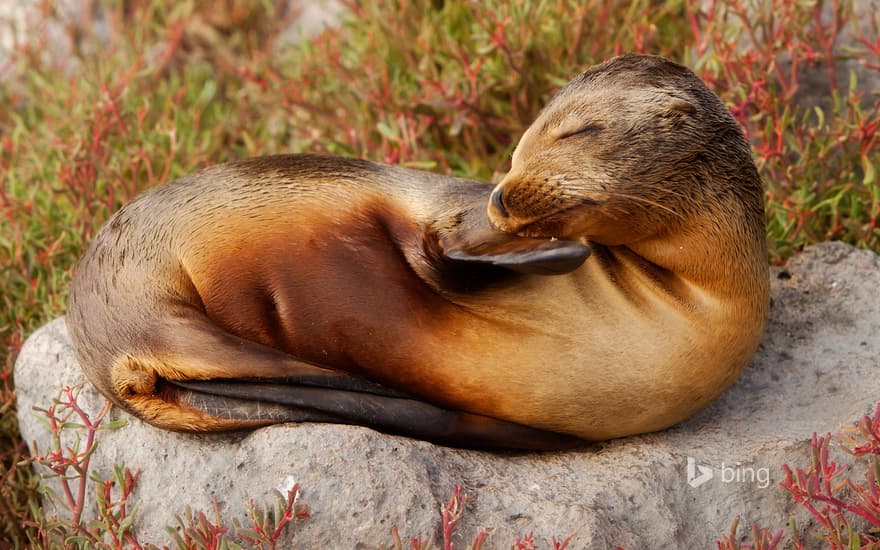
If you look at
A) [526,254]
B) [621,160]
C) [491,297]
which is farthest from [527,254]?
[621,160]

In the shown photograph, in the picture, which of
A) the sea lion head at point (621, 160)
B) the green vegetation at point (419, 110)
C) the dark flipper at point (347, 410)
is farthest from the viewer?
the green vegetation at point (419, 110)

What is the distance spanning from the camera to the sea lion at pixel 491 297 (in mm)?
3289

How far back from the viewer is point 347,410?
336 centimetres

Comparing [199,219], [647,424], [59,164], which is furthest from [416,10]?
[647,424]

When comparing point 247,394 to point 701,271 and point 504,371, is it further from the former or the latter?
point 701,271

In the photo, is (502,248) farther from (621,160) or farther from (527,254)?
(621,160)

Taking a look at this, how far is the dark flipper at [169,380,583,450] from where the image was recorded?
3.35m

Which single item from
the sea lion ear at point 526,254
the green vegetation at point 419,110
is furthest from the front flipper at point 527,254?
the green vegetation at point 419,110

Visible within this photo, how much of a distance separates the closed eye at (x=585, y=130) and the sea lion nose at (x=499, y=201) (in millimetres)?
245

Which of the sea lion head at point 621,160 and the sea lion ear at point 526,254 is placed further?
the sea lion head at point 621,160

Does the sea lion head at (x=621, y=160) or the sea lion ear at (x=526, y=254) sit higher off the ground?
the sea lion head at (x=621, y=160)

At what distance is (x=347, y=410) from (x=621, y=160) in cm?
110

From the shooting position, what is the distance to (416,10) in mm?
6160

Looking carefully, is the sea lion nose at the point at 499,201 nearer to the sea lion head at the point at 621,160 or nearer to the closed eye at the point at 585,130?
the sea lion head at the point at 621,160
